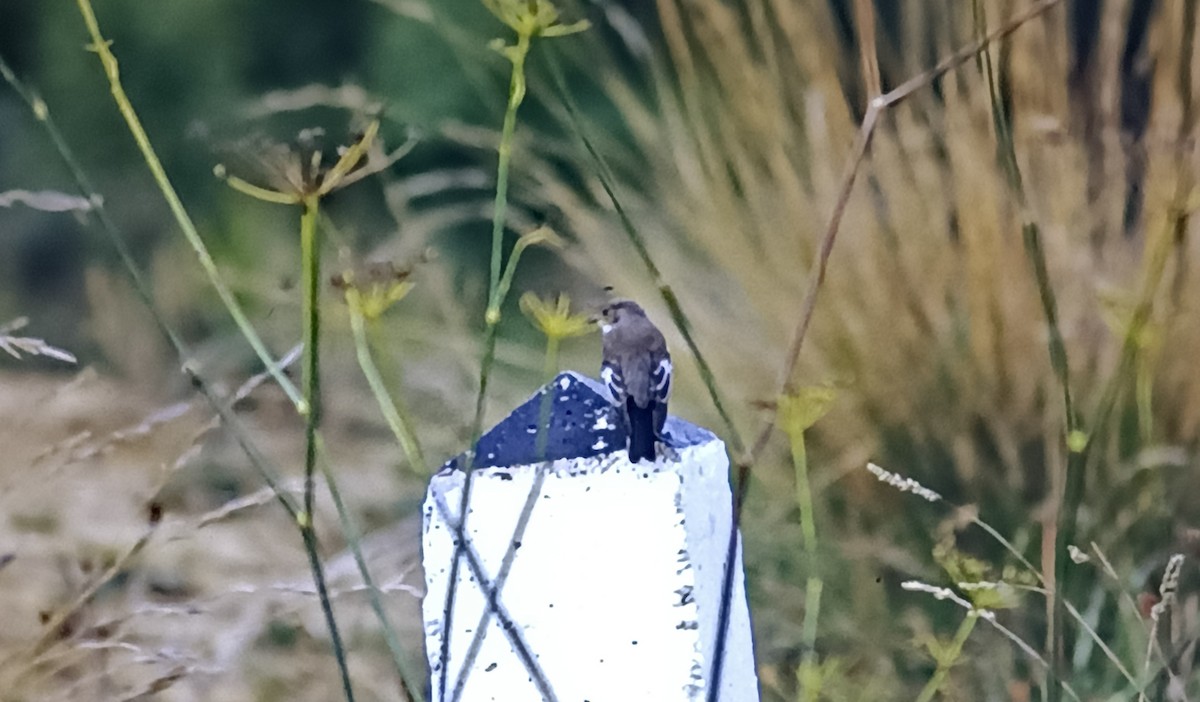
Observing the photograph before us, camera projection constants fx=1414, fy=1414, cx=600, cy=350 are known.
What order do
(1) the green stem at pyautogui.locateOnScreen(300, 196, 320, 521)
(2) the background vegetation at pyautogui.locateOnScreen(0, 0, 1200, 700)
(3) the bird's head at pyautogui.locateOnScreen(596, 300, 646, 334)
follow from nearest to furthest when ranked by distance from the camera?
(1) the green stem at pyautogui.locateOnScreen(300, 196, 320, 521) < (3) the bird's head at pyautogui.locateOnScreen(596, 300, 646, 334) < (2) the background vegetation at pyautogui.locateOnScreen(0, 0, 1200, 700)

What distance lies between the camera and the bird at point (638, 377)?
1.84ft

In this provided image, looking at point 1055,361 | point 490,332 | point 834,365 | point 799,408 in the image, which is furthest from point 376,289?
point 834,365

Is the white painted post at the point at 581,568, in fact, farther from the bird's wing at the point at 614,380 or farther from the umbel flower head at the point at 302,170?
the umbel flower head at the point at 302,170

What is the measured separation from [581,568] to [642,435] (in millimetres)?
60

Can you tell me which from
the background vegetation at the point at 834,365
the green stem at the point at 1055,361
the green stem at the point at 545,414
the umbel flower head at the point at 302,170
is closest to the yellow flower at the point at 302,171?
the umbel flower head at the point at 302,170

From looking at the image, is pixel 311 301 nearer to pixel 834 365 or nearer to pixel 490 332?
pixel 490 332

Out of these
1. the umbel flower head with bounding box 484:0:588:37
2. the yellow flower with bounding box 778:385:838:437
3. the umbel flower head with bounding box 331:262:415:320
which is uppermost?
the umbel flower head with bounding box 484:0:588:37

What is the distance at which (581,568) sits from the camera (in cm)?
57

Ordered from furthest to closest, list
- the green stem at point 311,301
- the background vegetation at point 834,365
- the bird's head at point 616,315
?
1. the background vegetation at point 834,365
2. the bird's head at point 616,315
3. the green stem at point 311,301

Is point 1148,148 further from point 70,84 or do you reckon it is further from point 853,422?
point 70,84

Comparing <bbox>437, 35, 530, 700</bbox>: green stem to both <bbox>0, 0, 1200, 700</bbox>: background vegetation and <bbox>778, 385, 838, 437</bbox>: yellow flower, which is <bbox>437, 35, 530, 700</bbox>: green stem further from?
<bbox>0, 0, 1200, 700</bbox>: background vegetation

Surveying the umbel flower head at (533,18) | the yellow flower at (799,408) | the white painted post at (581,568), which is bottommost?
the white painted post at (581,568)

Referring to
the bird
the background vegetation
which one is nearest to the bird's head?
the bird

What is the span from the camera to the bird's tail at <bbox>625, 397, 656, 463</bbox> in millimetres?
558
